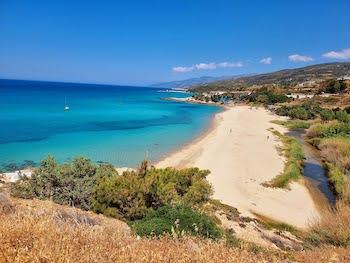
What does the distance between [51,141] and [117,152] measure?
8.08 meters

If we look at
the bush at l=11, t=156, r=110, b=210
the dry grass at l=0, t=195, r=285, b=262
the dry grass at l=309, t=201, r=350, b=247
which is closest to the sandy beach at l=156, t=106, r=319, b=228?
the dry grass at l=309, t=201, r=350, b=247

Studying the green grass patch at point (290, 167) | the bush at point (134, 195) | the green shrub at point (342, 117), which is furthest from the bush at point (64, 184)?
the green shrub at point (342, 117)

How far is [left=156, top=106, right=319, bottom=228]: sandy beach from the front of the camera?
62.8ft

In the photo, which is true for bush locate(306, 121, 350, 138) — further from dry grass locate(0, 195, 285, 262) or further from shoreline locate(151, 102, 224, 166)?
dry grass locate(0, 195, 285, 262)

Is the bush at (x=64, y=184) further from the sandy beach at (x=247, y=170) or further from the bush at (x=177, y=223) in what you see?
the sandy beach at (x=247, y=170)

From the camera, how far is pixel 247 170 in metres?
27.7

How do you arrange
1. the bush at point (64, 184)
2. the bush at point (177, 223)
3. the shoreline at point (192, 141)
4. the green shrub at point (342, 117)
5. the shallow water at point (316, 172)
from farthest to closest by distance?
the green shrub at point (342, 117) < the shoreline at point (192, 141) < the shallow water at point (316, 172) < the bush at point (64, 184) < the bush at point (177, 223)

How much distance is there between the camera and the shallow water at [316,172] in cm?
2310

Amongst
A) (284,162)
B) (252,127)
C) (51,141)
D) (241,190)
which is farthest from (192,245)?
(252,127)

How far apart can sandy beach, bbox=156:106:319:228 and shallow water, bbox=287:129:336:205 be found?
1.30 meters

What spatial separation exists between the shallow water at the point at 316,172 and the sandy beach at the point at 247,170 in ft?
4.26

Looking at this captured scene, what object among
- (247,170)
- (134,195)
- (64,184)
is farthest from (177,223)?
(247,170)

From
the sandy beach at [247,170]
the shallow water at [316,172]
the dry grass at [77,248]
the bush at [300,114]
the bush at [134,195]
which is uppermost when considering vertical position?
the dry grass at [77,248]

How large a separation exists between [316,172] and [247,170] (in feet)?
17.6
